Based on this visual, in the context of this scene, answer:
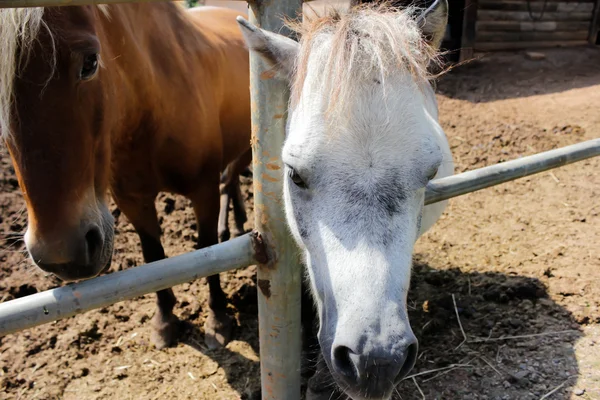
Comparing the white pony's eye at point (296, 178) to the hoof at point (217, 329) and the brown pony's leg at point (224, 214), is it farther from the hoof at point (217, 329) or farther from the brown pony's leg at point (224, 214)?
the brown pony's leg at point (224, 214)

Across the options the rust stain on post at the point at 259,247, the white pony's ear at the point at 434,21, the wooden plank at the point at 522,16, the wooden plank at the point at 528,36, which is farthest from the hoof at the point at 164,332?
the wooden plank at the point at 522,16

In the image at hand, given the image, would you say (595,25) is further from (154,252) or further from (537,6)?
(154,252)

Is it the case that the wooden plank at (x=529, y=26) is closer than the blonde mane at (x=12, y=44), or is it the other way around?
the blonde mane at (x=12, y=44)

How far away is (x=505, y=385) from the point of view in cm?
220

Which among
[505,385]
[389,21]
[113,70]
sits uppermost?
[389,21]

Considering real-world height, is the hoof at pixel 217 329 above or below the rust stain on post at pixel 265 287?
below

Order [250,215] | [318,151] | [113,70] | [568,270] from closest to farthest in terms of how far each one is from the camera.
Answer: [318,151] < [113,70] < [568,270] < [250,215]

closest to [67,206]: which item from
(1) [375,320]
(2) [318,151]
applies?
(2) [318,151]

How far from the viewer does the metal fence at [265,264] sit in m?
1.22

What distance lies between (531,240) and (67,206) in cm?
305

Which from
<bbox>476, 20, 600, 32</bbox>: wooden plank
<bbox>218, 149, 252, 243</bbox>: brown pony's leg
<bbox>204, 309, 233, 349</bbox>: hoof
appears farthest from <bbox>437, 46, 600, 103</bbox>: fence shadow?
<bbox>204, 309, 233, 349</bbox>: hoof

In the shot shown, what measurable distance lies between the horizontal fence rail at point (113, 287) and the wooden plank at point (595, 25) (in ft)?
33.9

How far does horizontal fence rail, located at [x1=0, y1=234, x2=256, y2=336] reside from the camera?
1.18m

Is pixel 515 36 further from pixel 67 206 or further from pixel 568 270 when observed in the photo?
pixel 67 206
